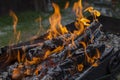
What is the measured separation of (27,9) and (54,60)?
295 inches

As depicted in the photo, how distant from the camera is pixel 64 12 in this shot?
45.7 ft

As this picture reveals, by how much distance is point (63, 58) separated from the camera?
693cm

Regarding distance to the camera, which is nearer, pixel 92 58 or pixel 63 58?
pixel 63 58

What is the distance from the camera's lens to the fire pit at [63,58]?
22.0 ft

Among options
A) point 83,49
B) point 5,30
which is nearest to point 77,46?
point 83,49

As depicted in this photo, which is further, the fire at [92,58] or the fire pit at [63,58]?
the fire at [92,58]

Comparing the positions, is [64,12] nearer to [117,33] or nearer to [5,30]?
[5,30]

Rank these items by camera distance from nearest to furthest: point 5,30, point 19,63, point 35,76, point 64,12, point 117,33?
1. point 35,76
2. point 19,63
3. point 117,33
4. point 5,30
5. point 64,12

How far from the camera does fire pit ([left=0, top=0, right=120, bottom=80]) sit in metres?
6.72

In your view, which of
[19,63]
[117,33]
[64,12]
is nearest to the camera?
[19,63]

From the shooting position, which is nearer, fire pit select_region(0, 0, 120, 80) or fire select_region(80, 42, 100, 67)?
fire pit select_region(0, 0, 120, 80)

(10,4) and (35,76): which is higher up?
(10,4)

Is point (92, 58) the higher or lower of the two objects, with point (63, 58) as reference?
lower

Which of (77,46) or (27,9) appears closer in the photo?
(77,46)
